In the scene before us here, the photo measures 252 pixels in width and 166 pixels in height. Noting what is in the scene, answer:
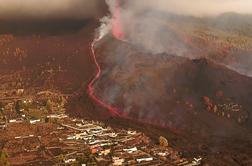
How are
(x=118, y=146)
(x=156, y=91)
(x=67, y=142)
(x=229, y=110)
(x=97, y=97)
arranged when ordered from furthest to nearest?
(x=97, y=97) < (x=156, y=91) < (x=229, y=110) < (x=67, y=142) < (x=118, y=146)

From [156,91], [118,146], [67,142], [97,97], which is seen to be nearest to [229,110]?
[156,91]

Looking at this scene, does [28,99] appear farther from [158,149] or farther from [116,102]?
[158,149]

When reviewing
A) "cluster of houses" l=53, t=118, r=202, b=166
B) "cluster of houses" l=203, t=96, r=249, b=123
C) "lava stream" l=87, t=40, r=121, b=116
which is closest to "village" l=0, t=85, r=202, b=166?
"cluster of houses" l=53, t=118, r=202, b=166

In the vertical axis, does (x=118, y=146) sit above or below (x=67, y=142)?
below

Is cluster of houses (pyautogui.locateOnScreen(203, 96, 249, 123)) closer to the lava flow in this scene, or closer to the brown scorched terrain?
the brown scorched terrain

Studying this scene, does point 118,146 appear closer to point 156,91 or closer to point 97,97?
point 156,91

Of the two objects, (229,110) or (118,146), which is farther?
(229,110)

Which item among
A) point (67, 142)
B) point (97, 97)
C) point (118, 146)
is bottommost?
point (118, 146)

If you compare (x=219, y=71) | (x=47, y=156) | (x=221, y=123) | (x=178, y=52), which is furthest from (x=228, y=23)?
(x=47, y=156)
